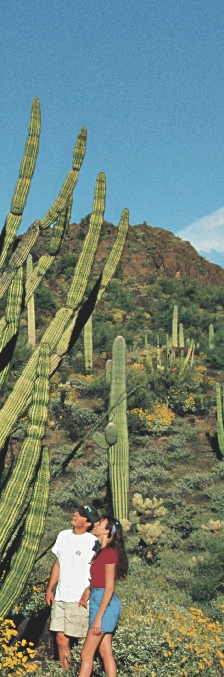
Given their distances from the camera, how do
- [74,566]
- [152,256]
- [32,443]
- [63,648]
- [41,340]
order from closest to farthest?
[32,443] < [74,566] < [63,648] < [41,340] < [152,256]

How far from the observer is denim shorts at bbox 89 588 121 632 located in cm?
452

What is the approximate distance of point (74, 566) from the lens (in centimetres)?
489

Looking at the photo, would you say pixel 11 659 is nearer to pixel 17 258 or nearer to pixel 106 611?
pixel 106 611

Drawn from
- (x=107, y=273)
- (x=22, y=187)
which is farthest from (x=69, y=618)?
(x=22, y=187)

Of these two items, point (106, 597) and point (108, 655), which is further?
point (108, 655)

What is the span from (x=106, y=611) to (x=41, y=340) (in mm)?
1923

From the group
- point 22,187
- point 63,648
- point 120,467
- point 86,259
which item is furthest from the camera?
point 120,467

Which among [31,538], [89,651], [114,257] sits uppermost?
[114,257]

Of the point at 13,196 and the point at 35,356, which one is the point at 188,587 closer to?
the point at 35,356

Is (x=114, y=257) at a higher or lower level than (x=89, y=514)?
higher

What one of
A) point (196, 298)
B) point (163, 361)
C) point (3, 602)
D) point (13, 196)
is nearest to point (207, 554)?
point (3, 602)

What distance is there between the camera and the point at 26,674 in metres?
4.76

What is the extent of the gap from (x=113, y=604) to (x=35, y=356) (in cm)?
166

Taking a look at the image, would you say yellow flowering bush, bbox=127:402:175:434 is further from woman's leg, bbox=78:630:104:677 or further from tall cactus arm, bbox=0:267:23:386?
woman's leg, bbox=78:630:104:677
